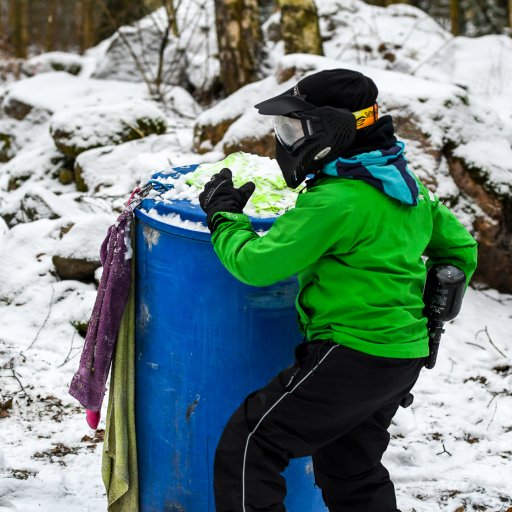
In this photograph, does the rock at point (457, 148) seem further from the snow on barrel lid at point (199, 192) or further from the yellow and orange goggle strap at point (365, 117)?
the yellow and orange goggle strap at point (365, 117)

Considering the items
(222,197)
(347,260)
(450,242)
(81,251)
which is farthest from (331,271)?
(81,251)

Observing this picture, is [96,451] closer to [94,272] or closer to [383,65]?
[94,272]

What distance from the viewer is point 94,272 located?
4.85 metres

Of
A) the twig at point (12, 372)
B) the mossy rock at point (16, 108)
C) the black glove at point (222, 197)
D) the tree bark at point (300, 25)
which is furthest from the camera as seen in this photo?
the mossy rock at point (16, 108)

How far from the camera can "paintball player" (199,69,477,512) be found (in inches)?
81.9

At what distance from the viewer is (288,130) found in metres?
2.20

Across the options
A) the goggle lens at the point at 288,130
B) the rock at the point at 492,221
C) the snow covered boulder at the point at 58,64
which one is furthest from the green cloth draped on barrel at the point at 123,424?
the snow covered boulder at the point at 58,64

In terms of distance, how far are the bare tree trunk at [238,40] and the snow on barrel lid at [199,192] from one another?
19.4 ft

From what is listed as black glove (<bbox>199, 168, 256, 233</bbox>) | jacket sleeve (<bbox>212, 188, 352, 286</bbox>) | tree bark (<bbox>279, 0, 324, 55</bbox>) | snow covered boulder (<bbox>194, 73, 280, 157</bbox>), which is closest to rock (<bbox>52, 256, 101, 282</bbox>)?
snow covered boulder (<bbox>194, 73, 280, 157</bbox>)

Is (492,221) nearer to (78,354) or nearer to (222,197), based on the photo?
(78,354)

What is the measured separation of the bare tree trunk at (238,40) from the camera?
835 cm

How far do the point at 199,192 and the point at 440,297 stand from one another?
0.91 m

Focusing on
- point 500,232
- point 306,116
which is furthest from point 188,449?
point 500,232

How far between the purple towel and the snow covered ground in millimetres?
652
